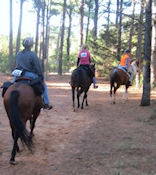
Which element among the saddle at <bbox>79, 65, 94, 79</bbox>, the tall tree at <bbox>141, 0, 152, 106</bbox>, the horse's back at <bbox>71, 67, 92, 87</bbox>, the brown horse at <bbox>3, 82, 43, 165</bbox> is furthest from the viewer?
the saddle at <bbox>79, 65, 94, 79</bbox>

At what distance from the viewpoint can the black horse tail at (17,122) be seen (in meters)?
5.30

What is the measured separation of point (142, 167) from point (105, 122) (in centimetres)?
406

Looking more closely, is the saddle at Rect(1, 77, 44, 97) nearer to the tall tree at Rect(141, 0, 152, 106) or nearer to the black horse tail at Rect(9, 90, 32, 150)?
the black horse tail at Rect(9, 90, 32, 150)

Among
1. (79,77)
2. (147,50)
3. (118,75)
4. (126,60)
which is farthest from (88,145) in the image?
(126,60)

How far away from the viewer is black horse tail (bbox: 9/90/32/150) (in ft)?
17.4

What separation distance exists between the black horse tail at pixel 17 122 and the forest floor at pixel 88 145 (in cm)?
49

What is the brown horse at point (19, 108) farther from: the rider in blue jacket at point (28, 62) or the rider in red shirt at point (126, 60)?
the rider in red shirt at point (126, 60)

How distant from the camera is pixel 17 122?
5.31m

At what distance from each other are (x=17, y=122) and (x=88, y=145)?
2.01 m

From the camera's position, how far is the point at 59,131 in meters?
8.13

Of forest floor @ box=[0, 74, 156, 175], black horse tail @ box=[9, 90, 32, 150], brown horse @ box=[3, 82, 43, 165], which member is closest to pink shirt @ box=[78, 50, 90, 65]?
forest floor @ box=[0, 74, 156, 175]

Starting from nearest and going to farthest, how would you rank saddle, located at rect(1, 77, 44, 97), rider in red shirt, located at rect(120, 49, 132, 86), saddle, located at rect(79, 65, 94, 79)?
saddle, located at rect(1, 77, 44, 97) < saddle, located at rect(79, 65, 94, 79) < rider in red shirt, located at rect(120, 49, 132, 86)

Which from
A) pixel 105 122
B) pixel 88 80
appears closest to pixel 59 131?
pixel 105 122

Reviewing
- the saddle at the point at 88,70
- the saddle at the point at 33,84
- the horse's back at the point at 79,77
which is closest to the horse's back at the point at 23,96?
the saddle at the point at 33,84
